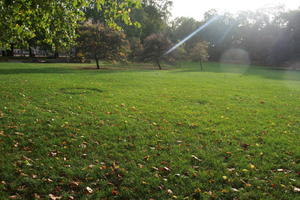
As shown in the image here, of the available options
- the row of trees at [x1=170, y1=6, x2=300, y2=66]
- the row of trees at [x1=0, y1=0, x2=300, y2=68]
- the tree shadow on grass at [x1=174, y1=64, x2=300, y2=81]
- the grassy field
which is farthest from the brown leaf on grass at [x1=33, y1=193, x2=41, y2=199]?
the row of trees at [x1=170, y1=6, x2=300, y2=66]

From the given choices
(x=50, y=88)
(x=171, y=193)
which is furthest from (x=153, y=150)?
(x=50, y=88)

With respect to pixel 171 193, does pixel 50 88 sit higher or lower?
higher

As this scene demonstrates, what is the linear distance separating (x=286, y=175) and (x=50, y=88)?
10195mm

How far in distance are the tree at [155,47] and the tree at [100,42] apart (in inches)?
247

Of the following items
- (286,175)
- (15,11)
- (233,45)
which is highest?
(233,45)

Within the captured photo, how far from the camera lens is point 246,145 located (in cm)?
566

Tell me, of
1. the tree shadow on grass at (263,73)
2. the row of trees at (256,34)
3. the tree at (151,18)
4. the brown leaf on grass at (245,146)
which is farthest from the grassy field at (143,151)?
the row of trees at (256,34)

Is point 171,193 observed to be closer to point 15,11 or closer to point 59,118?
point 59,118

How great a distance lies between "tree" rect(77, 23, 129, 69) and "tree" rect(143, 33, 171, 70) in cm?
628

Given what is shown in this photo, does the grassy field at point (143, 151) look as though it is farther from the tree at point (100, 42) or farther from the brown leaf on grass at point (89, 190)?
the tree at point (100, 42)

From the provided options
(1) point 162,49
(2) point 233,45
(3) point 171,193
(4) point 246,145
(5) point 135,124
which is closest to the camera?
(3) point 171,193

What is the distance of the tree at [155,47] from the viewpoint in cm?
3294

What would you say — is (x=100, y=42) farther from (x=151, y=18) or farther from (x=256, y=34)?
(x=256, y=34)

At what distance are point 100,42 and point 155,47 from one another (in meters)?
8.68
